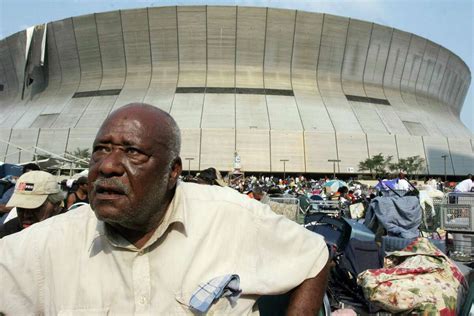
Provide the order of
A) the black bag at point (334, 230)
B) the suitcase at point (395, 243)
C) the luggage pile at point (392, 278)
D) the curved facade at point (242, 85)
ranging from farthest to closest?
the curved facade at point (242, 85)
the suitcase at point (395, 243)
the black bag at point (334, 230)
the luggage pile at point (392, 278)

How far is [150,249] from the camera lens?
4.63ft

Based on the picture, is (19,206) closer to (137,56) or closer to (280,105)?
(280,105)

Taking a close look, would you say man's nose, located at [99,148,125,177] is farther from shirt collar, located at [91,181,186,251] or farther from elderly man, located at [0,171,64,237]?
elderly man, located at [0,171,64,237]

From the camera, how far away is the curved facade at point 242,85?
121 feet

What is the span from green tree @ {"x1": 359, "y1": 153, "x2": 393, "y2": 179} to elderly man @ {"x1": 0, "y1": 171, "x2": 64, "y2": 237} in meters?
34.3

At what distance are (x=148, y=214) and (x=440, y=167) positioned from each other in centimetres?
4244

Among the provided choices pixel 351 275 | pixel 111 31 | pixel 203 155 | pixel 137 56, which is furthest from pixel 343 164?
pixel 351 275

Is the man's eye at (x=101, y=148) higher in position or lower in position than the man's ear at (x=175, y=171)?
higher

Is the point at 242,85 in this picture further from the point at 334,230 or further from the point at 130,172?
the point at 130,172

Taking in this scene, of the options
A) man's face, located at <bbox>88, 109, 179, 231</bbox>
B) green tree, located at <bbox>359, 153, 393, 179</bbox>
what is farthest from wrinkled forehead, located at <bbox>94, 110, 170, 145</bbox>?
green tree, located at <bbox>359, 153, 393, 179</bbox>

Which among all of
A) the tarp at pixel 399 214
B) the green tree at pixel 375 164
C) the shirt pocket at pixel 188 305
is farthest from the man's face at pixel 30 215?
the green tree at pixel 375 164

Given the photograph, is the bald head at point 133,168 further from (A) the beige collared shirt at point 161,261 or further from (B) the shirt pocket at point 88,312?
(B) the shirt pocket at point 88,312

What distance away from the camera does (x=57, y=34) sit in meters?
42.3

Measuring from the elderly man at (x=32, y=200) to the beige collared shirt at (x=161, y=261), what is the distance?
1615 mm
